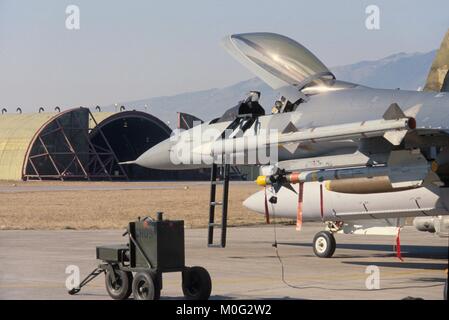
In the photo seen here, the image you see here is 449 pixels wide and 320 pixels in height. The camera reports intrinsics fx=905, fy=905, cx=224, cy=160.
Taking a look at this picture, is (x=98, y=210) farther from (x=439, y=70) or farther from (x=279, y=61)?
(x=279, y=61)

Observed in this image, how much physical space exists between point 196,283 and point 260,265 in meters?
5.97

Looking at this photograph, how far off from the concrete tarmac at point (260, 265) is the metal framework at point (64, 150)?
57266 mm

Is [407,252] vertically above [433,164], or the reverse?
[433,164]

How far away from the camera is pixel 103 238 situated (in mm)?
27375

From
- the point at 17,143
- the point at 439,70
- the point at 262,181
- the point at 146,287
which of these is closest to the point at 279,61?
the point at 262,181

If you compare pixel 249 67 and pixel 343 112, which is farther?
pixel 249 67

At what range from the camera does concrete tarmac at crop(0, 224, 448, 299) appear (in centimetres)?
1496

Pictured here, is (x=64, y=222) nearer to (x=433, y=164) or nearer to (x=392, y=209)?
(x=392, y=209)

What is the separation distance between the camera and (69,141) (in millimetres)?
87000

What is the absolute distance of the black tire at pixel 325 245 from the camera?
2175 cm

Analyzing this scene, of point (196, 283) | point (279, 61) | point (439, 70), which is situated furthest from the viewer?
point (439, 70)

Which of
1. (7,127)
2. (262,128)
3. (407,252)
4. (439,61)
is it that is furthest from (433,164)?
(7,127)
